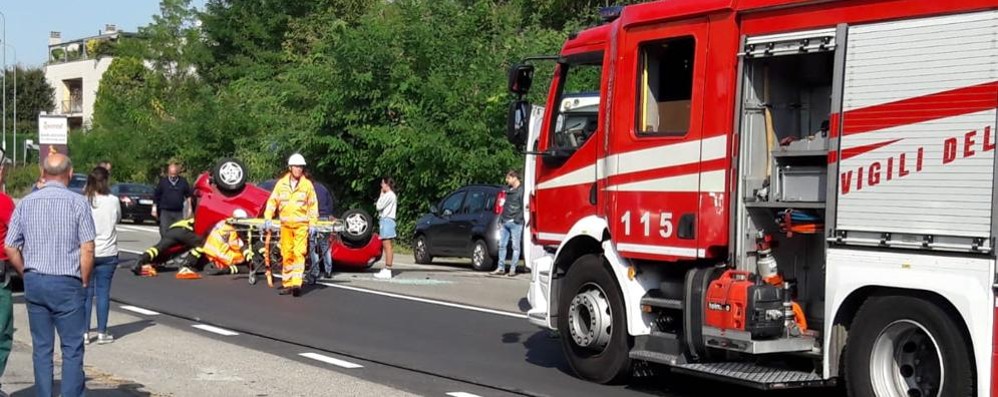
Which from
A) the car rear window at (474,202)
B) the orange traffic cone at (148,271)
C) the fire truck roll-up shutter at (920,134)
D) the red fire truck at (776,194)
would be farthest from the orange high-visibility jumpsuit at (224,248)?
the fire truck roll-up shutter at (920,134)

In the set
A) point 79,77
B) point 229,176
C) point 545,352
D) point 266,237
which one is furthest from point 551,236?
point 79,77

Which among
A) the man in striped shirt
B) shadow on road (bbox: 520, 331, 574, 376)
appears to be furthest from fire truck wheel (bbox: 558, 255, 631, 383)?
the man in striped shirt

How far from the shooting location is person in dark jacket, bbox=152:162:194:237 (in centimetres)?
2031

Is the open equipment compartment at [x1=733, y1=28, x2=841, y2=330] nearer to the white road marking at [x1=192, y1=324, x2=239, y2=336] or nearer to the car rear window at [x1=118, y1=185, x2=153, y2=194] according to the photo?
the white road marking at [x1=192, y1=324, x2=239, y2=336]

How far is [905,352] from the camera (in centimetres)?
749

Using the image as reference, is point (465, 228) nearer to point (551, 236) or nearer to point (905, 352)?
point (551, 236)

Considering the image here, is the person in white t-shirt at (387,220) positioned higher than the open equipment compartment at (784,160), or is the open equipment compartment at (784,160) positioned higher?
the open equipment compartment at (784,160)

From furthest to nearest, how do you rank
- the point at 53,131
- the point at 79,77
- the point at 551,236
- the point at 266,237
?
the point at 79,77 → the point at 53,131 → the point at 266,237 → the point at 551,236

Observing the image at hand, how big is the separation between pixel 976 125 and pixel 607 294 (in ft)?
11.4

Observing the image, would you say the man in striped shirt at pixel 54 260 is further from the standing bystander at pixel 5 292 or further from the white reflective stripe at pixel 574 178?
the white reflective stripe at pixel 574 178

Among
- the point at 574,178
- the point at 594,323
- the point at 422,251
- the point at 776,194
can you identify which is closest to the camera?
the point at 776,194

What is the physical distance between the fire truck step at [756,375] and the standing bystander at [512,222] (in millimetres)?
11337

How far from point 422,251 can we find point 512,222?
12.4ft

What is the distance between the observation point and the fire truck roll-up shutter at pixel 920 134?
6977mm
